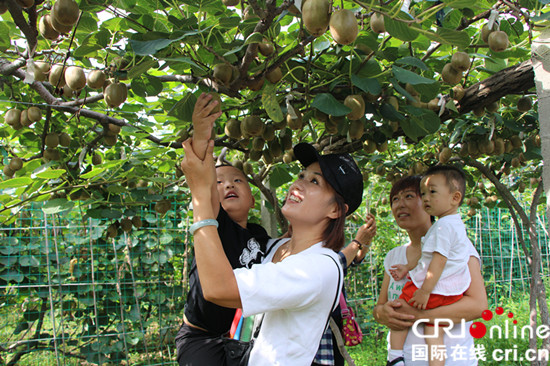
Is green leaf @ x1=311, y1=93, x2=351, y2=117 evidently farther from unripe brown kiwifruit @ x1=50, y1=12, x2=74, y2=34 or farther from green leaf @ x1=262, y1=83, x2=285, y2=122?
unripe brown kiwifruit @ x1=50, y1=12, x2=74, y2=34

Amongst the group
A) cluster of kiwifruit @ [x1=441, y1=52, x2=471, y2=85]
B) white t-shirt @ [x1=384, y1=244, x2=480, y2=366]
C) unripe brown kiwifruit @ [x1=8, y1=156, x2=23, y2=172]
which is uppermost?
cluster of kiwifruit @ [x1=441, y1=52, x2=471, y2=85]

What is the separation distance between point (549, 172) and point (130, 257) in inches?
140

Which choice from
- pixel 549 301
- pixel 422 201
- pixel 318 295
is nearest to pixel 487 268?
pixel 549 301

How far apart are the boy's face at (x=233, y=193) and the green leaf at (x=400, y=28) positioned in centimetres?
100

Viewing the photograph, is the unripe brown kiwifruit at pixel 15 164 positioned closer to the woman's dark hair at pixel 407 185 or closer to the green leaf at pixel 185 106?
the green leaf at pixel 185 106

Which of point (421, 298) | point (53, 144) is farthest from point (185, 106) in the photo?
point (421, 298)

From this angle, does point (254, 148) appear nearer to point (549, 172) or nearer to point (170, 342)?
point (549, 172)

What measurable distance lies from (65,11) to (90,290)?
11.2 feet

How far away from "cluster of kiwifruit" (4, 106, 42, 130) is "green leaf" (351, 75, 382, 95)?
1301mm

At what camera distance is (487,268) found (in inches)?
293

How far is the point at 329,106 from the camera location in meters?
1.43

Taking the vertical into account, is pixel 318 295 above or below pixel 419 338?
above

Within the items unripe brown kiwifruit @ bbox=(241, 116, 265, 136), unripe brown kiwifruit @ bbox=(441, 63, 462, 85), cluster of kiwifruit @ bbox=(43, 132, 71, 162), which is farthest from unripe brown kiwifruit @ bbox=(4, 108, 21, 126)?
unripe brown kiwifruit @ bbox=(441, 63, 462, 85)

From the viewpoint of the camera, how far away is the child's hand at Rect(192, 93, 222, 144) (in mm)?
1271
